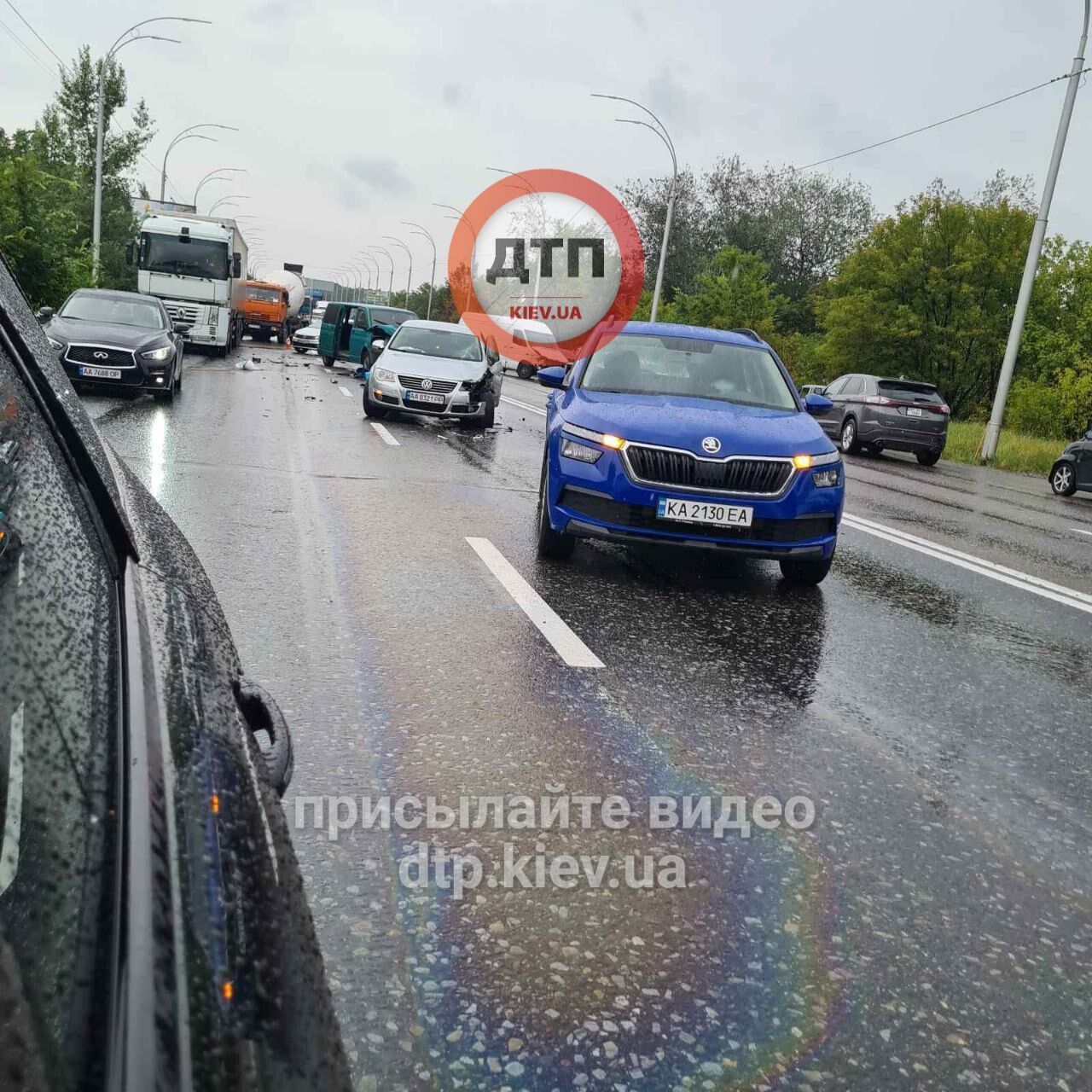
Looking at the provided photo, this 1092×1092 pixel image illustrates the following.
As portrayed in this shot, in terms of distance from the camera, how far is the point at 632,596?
22.0 ft

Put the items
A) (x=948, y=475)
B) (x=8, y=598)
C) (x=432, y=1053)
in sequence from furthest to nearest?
1. (x=948, y=475)
2. (x=432, y=1053)
3. (x=8, y=598)

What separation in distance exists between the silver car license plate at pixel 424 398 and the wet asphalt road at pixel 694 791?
8782mm

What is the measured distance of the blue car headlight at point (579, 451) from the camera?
6.89 meters

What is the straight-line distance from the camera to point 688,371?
8.31 meters

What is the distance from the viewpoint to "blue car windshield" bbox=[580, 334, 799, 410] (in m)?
8.06

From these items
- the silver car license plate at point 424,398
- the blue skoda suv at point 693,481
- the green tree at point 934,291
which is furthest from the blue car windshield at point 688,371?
the green tree at point 934,291

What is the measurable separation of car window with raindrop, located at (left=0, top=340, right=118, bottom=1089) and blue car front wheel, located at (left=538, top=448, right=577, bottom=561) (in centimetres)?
563

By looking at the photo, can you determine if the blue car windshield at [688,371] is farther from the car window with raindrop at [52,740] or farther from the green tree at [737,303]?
the green tree at [737,303]

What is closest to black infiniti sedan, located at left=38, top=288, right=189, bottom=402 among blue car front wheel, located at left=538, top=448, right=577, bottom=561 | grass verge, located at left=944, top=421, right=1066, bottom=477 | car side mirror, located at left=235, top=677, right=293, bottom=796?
blue car front wheel, located at left=538, top=448, right=577, bottom=561

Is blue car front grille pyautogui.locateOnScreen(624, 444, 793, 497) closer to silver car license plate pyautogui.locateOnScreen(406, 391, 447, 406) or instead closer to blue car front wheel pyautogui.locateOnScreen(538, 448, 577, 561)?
blue car front wheel pyautogui.locateOnScreen(538, 448, 577, 561)

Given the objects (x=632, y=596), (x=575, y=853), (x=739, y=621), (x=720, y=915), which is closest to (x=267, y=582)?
(x=632, y=596)

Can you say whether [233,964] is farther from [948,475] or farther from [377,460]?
[948,475]

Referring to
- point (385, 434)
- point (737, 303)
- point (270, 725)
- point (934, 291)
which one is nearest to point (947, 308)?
point (934, 291)

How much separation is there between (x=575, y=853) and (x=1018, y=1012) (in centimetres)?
115
